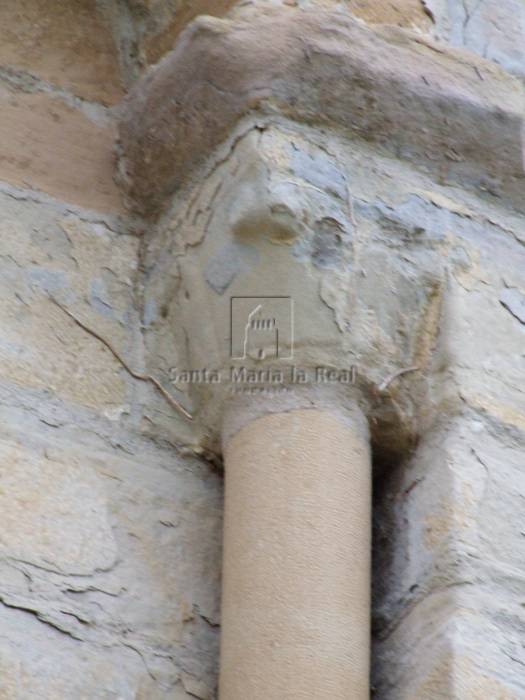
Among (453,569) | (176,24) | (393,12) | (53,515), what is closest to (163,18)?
(176,24)

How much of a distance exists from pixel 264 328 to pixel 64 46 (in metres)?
0.51

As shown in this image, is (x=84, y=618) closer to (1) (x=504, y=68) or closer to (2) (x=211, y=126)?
(2) (x=211, y=126)

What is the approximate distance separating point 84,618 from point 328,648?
23 centimetres

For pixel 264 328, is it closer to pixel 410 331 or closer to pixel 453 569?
pixel 410 331

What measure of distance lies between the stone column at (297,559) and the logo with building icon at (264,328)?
7 centimetres

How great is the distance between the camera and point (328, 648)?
4.95 feet

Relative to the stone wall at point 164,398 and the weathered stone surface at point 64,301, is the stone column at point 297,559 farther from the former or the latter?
the weathered stone surface at point 64,301

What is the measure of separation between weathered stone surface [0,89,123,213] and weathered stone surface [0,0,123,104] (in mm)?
44

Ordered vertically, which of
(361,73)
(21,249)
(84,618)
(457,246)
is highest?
(361,73)

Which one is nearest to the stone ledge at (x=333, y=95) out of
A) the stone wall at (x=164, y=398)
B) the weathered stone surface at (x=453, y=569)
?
the stone wall at (x=164, y=398)

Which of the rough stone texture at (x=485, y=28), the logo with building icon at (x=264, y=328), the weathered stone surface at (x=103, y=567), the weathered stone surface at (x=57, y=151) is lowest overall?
the weathered stone surface at (x=103, y=567)

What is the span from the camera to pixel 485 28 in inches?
76.7

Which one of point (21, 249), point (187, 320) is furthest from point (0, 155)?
point (187, 320)

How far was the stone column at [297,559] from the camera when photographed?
150cm
